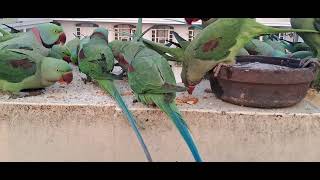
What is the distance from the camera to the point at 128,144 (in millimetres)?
2227

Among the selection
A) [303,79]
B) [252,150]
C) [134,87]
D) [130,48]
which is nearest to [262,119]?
[252,150]

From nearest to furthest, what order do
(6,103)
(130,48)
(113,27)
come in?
1. (6,103)
2. (130,48)
3. (113,27)

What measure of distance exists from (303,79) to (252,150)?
1.62 ft

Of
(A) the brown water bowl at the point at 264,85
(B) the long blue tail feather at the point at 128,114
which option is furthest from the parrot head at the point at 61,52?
(A) the brown water bowl at the point at 264,85

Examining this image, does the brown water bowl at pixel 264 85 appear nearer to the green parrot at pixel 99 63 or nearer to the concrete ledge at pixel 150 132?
the concrete ledge at pixel 150 132

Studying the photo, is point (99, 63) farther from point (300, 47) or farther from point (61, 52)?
point (300, 47)

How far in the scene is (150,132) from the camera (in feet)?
7.27

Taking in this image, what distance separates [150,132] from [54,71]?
747mm

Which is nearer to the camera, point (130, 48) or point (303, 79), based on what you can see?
point (303, 79)

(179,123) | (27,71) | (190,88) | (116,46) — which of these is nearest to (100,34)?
(116,46)

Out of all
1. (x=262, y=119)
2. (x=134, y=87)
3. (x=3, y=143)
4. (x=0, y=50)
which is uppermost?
(x=0, y=50)

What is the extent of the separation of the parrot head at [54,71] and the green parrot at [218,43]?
0.77m

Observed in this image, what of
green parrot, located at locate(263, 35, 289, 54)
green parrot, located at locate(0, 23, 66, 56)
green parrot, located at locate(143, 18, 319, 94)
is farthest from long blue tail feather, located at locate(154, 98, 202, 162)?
green parrot, located at locate(263, 35, 289, 54)

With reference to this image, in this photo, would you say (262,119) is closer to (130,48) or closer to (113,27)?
(130,48)
